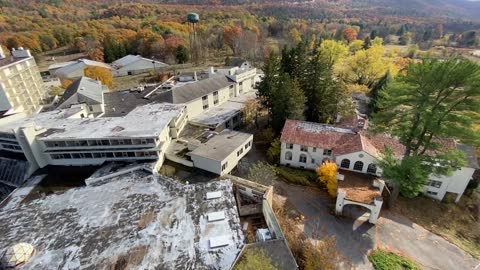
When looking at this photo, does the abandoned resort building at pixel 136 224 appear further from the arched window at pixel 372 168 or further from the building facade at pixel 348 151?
the arched window at pixel 372 168

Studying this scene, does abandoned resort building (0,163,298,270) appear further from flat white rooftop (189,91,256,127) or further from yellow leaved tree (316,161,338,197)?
flat white rooftop (189,91,256,127)

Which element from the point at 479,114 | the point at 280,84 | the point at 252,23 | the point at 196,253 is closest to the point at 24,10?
the point at 252,23

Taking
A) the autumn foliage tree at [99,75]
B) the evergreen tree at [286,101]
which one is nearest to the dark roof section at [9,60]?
the autumn foliage tree at [99,75]

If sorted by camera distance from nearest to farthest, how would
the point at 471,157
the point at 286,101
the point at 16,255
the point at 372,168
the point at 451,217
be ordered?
the point at 16,255 → the point at 451,217 → the point at 471,157 → the point at 372,168 → the point at 286,101

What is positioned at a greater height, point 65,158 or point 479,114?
point 479,114

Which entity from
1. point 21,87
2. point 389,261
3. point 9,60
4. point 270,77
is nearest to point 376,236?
point 389,261

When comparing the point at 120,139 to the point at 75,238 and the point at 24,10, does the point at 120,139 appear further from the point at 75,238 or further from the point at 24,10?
the point at 24,10

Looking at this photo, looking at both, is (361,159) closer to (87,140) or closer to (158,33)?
(87,140)
